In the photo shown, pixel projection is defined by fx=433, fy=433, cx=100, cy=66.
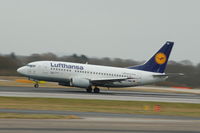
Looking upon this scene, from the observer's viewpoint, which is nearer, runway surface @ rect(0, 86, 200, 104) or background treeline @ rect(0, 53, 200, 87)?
runway surface @ rect(0, 86, 200, 104)

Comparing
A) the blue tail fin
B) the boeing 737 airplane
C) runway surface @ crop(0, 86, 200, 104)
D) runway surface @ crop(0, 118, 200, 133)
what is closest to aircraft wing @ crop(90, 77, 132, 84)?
the boeing 737 airplane

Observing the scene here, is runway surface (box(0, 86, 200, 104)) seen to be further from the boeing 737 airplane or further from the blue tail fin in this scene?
the blue tail fin

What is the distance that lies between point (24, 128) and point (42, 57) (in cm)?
8914

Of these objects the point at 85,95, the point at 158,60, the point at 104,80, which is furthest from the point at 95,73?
the point at 158,60

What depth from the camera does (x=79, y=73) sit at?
5300 cm

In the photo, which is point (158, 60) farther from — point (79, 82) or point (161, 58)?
point (79, 82)

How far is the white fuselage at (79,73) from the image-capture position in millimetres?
Result: 52094

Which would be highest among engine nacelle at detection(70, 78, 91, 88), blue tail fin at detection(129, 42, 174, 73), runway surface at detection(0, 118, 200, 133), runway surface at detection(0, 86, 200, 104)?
blue tail fin at detection(129, 42, 174, 73)

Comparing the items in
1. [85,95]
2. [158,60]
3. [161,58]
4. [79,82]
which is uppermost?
[161,58]

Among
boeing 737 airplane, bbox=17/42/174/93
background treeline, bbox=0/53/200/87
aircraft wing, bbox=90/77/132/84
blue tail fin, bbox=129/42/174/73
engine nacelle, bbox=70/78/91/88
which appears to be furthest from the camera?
background treeline, bbox=0/53/200/87

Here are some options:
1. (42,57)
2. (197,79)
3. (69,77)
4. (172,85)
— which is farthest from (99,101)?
(42,57)

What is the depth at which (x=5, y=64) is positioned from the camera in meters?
99.3

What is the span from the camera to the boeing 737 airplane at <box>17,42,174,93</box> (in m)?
52.1

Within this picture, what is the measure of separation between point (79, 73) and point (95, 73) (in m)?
2.20
